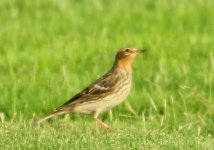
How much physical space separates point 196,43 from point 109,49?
1387mm

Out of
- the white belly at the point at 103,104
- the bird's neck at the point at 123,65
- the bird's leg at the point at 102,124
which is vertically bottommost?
the bird's leg at the point at 102,124

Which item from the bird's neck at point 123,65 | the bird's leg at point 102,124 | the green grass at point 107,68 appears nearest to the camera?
the green grass at point 107,68

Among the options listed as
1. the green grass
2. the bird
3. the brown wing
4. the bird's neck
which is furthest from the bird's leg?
the bird's neck

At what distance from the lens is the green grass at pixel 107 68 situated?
31.8ft

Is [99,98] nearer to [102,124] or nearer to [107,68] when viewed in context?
[102,124]

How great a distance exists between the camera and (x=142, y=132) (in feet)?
32.2

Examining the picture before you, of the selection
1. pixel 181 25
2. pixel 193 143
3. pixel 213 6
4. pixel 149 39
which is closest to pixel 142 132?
pixel 193 143

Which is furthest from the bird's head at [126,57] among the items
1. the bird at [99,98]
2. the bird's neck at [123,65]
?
the bird at [99,98]

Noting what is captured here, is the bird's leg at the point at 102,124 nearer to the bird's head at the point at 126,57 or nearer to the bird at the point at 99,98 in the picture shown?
the bird at the point at 99,98

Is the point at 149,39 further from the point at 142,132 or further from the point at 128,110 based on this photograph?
the point at 142,132

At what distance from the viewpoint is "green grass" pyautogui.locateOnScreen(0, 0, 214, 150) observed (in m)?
9.70

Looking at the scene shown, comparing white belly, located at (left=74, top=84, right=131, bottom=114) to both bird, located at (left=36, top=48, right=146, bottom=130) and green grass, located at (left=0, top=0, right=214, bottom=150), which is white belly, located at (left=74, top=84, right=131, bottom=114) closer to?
bird, located at (left=36, top=48, right=146, bottom=130)

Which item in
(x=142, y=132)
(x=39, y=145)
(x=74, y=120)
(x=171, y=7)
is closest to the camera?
(x=39, y=145)

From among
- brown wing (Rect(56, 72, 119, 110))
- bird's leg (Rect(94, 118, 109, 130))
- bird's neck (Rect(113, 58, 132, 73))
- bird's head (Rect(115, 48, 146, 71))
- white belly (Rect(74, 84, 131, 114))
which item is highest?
bird's head (Rect(115, 48, 146, 71))
